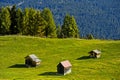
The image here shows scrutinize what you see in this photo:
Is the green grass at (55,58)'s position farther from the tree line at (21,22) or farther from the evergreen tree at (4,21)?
the tree line at (21,22)

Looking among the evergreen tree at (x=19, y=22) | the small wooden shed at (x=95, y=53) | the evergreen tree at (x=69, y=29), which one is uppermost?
the evergreen tree at (x=19, y=22)

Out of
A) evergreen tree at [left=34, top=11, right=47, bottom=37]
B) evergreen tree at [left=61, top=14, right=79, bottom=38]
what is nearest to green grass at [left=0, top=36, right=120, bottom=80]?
evergreen tree at [left=34, top=11, right=47, bottom=37]

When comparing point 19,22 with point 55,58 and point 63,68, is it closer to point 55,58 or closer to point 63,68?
point 55,58

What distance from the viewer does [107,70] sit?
9712 centimetres

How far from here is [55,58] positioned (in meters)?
109

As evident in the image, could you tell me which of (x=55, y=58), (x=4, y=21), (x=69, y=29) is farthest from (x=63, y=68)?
(x=69, y=29)

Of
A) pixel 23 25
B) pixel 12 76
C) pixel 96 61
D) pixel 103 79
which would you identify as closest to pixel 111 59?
pixel 96 61

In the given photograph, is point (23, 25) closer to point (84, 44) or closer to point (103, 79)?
point (84, 44)

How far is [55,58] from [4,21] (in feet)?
141

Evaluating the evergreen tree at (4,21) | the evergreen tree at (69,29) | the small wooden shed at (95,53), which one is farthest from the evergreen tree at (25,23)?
the small wooden shed at (95,53)

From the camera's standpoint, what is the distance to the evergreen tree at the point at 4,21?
146 m

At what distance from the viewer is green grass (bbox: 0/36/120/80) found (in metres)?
92.2

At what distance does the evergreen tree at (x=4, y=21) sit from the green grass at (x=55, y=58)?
16797mm

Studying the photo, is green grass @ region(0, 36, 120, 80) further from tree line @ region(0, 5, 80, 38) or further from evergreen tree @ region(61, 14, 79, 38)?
evergreen tree @ region(61, 14, 79, 38)
